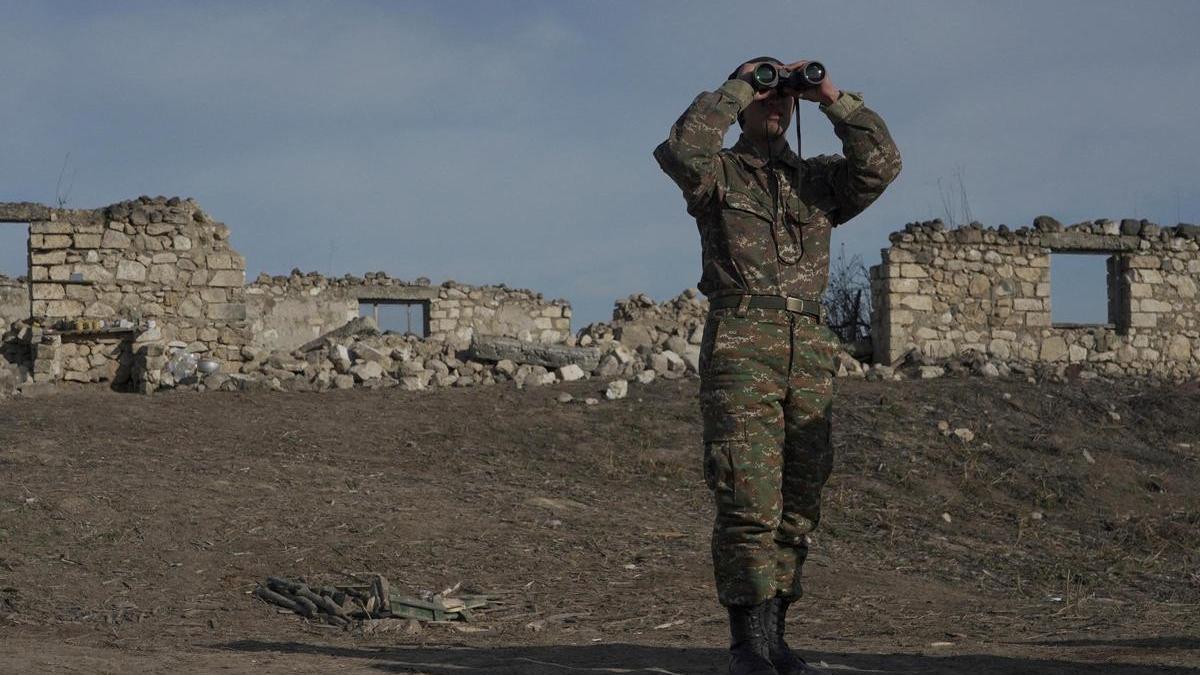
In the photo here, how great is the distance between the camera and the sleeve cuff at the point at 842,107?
4.28m

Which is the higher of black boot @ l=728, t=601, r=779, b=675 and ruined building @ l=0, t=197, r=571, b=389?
ruined building @ l=0, t=197, r=571, b=389

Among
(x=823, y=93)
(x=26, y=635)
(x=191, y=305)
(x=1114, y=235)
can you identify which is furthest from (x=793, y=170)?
(x=1114, y=235)

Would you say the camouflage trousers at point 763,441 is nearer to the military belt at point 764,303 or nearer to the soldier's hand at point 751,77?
the military belt at point 764,303

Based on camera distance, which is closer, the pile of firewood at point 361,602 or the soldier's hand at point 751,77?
the soldier's hand at point 751,77

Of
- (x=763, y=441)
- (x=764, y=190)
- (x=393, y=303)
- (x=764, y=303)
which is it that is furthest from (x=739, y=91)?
(x=393, y=303)

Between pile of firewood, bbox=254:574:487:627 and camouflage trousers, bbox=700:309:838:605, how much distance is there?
2322 millimetres

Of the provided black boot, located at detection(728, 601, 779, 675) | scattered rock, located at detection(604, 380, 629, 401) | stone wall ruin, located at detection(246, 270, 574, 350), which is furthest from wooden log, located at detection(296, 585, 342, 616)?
stone wall ruin, located at detection(246, 270, 574, 350)

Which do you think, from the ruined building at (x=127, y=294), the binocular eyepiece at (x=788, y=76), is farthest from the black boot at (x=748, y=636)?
the ruined building at (x=127, y=294)

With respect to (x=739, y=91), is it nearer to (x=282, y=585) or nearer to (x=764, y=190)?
(x=764, y=190)

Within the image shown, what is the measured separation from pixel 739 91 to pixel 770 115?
195mm

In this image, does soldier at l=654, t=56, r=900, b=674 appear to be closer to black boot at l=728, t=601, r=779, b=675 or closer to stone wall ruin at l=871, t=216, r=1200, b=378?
black boot at l=728, t=601, r=779, b=675

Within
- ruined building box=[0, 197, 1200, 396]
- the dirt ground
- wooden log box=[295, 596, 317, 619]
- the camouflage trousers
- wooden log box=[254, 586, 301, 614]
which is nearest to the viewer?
the camouflage trousers

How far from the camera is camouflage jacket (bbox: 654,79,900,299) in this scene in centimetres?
414

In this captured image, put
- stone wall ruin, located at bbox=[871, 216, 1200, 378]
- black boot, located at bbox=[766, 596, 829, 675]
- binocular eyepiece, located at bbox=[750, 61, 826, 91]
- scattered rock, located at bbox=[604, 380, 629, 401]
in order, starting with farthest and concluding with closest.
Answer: stone wall ruin, located at bbox=[871, 216, 1200, 378]
scattered rock, located at bbox=[604, 380, 629, 401]
binocular eyepiece, located at bbox=[750, 61, 826, 91]
black boot, located at bbox=[766, 596, 829, 675]
